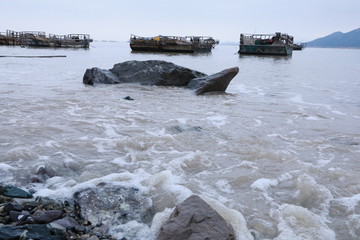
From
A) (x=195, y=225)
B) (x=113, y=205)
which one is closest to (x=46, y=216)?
(x=113, y=205)

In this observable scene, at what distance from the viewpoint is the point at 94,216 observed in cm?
372

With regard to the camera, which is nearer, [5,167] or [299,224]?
[299,224]

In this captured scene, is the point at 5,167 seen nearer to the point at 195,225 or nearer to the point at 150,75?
the point at 195,225

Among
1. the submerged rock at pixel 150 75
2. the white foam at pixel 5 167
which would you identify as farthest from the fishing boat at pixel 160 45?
the white foam at pixel 5 167

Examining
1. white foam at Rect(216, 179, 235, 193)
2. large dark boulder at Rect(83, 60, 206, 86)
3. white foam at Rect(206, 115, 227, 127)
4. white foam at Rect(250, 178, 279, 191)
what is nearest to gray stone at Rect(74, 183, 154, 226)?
white foam at Rect(216, 179, 235, 193)

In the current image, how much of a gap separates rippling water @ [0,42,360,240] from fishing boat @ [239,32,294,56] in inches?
1757

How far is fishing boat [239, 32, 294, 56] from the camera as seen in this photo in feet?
175

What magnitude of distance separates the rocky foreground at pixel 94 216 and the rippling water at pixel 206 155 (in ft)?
0.63

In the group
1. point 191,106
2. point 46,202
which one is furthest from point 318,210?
point 191,106

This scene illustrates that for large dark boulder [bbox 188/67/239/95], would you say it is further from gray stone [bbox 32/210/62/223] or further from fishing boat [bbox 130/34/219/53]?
fishing boat [bbox 130/34/219/53]

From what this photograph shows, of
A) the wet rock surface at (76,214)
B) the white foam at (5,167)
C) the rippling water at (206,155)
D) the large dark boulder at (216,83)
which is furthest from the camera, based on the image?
the large dark boulder at (216,83)

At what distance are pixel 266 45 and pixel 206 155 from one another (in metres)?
51.2

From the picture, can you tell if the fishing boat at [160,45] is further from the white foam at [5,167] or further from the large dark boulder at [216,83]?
the white foam at [5,167]

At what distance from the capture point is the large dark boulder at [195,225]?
3.17 meters
